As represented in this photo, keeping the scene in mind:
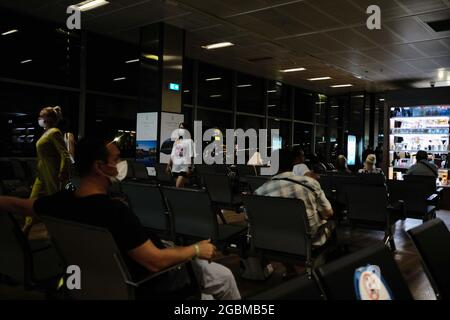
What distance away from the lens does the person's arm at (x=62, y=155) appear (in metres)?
3.52

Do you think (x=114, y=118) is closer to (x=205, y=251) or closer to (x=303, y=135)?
(x=205, y=251)

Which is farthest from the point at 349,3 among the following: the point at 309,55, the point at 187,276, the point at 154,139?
the point at 187,276

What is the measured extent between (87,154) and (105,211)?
0.28 meters

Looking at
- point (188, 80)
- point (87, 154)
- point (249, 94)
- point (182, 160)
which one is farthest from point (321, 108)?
point (87, 154)

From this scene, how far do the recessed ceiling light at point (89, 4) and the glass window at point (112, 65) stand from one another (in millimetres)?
1493

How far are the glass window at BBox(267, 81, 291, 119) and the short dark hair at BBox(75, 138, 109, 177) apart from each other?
11659 mm

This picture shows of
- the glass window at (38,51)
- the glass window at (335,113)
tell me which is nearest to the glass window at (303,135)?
the glass window at (335,113)

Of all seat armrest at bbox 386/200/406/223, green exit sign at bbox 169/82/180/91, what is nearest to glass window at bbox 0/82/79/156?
green exit sign at bbox 169/82/180/91

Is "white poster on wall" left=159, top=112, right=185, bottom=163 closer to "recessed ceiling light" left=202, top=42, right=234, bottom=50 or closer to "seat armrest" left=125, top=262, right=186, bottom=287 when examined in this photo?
"recessed ceiling light" left=202, top=42, right=234, bottom=50

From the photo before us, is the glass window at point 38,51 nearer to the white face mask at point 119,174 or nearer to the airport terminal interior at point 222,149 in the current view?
the airport terminal interior at point 222,149

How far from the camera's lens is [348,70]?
36.8 ft

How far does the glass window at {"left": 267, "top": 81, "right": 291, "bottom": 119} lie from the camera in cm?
1316

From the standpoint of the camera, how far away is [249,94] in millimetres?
12422
